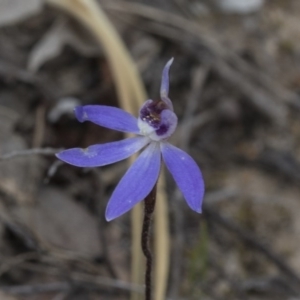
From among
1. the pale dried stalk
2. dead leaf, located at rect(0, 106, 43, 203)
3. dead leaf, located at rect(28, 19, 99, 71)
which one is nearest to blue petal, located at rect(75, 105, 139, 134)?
the pale dried stalk

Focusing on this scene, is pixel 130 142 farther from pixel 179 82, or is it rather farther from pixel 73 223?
pixel 179 82

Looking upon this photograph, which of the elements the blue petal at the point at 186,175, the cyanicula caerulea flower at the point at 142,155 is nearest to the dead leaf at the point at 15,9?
the cyanicula caerulea flower at the point at 142,155

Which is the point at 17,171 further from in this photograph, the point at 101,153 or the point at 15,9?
the point at 101,153

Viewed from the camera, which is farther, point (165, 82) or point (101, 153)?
point (165, 82)

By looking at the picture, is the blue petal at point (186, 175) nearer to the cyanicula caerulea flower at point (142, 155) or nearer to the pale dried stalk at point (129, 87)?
the cyanicula caerulea flower at point (142, 155)

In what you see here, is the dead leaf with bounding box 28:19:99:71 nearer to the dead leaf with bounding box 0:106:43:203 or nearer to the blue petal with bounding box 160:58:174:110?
the dead leaf with bounding box 0:106:43:203

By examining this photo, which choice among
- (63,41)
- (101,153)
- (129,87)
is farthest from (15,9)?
(101,153)

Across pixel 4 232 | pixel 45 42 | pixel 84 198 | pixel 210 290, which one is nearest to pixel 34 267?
pixel 4 232
